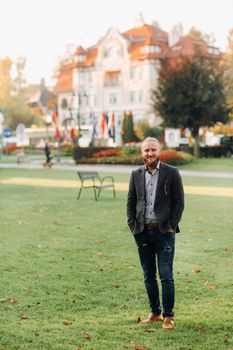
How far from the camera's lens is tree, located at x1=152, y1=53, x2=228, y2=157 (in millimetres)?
51531

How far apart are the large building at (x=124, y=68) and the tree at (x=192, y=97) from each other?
94.2 feet

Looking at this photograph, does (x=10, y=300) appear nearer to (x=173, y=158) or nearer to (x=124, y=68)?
(x=173, y=158)

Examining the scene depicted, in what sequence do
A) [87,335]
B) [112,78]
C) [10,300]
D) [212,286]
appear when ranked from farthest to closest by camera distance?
[112,78]
[212,286]
[10,300]
[87,335]

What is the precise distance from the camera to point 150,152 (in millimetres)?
6570

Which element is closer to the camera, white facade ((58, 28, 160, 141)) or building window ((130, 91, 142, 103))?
white facade ((58, 28, 160, 141))

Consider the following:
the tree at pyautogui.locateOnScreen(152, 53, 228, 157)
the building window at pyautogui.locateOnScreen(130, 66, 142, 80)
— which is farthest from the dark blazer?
the building window at pyautogui.locateOnScreen(130, 66, 142, 80)

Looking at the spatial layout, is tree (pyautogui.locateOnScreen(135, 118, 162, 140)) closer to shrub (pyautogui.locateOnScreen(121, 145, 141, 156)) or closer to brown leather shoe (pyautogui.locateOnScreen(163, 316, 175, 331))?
shrub (pyautogui.locateOnScreen(121, 145, 141, 156))

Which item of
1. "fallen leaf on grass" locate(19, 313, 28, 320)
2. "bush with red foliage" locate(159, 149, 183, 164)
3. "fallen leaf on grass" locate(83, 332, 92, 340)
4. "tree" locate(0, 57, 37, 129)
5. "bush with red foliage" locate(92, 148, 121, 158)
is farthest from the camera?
"tree" locate(0, 57, 37, 129)

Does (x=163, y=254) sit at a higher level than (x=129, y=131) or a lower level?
lower

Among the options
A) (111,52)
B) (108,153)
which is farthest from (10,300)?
(111,52)

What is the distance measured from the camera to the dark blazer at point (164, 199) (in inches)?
261

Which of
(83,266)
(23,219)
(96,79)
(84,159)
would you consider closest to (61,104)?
(96,79)

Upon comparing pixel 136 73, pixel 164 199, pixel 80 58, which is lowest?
pixel 164 199

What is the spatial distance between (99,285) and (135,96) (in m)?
77.4
